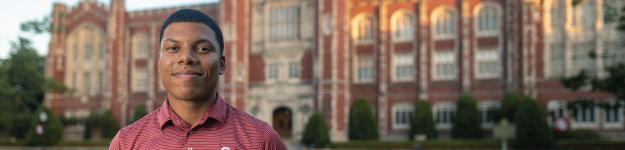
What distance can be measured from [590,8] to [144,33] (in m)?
26.3

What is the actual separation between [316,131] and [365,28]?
7.68 m

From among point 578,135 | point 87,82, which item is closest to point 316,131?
point 578,135

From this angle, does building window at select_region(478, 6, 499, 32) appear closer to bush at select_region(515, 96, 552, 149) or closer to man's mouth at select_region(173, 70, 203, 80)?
bush at select_region(515, 96, 552, 149)

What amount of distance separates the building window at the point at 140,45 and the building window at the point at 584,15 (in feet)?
83.7

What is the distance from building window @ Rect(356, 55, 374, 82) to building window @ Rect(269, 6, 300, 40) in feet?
12.9

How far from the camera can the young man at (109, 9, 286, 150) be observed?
68.9 inches

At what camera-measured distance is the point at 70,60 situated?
35250 millimetres

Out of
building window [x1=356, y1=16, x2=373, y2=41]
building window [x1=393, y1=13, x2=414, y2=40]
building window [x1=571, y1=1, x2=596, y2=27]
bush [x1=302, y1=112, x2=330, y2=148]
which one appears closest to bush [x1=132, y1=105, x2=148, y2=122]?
bush [x1=302, y1=112, x2=330, y2=148]

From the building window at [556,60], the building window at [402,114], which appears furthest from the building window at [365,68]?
the building window at [556,60]

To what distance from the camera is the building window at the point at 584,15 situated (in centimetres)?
2462

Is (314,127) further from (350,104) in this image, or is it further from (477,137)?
(477,137)

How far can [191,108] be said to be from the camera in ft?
5.89

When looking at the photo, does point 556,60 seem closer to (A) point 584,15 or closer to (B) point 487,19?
(A) point 584,15

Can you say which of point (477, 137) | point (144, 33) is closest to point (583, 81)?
point (477, 137)
